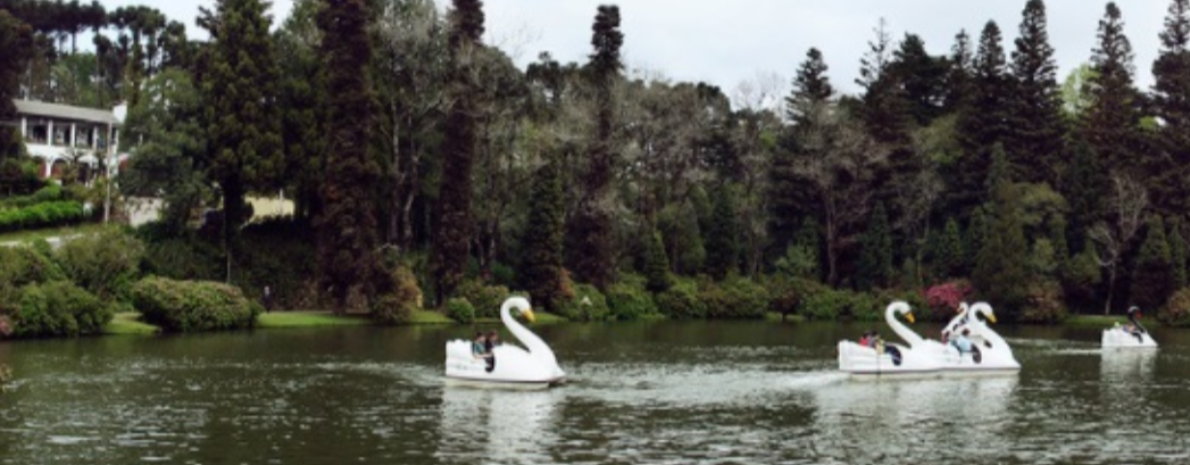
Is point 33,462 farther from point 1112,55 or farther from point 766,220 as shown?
point 1112,55

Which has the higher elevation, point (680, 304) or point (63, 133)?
point (63, 133)

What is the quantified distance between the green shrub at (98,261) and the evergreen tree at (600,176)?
107ft

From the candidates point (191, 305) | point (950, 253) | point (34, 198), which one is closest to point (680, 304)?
point (950, 253)

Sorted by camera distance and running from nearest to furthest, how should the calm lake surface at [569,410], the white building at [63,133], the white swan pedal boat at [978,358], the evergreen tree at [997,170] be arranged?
the calm lake surface at [569,410] → the white swan pedal boat at [978,358] → the evergreen tree at [997,170] → the white building at [63,133]

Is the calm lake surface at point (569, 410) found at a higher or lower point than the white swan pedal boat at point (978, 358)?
lower

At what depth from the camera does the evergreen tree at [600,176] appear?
8381 centimetres

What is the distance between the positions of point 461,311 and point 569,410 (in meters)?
38.6

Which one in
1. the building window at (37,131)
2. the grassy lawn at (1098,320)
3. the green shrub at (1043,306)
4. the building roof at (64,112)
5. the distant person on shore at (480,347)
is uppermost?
the building roof at (64,112)

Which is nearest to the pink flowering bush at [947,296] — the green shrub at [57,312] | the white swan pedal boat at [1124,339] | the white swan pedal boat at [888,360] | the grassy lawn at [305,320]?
Result: the white swan pedal boat at [1124,339]

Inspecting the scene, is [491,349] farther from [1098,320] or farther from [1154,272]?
[1154,272]

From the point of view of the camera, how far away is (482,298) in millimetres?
73188

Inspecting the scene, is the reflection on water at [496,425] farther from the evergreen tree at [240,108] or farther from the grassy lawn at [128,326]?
the evergreen tree at [240,108]

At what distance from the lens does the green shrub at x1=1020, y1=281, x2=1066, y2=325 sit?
83.8 m

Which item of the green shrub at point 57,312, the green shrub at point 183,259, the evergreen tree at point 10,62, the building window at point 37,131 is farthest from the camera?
the building window at point 37,131
